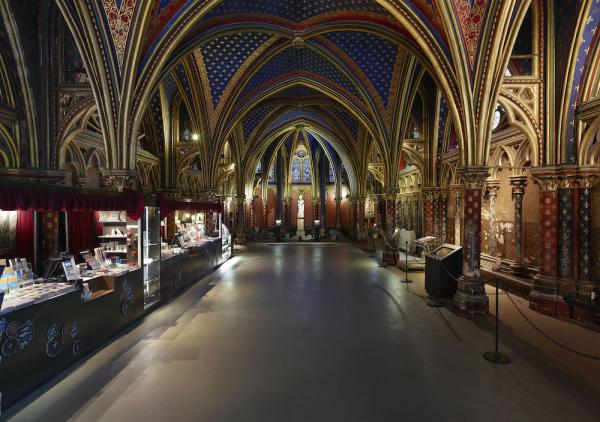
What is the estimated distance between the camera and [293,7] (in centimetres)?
1080

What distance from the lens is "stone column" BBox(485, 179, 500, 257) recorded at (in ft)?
36.8

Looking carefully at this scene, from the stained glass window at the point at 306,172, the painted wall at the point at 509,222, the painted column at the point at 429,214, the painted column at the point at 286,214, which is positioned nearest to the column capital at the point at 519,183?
the painted wall at the point at 509,222

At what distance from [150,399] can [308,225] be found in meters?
27.9

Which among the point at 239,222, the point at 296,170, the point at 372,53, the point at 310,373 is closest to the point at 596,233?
the point at 310,373

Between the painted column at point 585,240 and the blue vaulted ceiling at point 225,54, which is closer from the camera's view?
the painted column at point 585,240

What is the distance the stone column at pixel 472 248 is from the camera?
24.8ft

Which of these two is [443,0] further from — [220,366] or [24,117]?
[24,117]

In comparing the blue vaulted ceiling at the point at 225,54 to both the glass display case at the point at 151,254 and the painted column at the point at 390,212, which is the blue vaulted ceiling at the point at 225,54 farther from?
the painted column at the point at 390,212

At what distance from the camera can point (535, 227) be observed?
9.55m

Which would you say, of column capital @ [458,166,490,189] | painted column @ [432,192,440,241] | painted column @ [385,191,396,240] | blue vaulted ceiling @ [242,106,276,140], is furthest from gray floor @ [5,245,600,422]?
blue vaulted ceiling @ [242,106,276,140]

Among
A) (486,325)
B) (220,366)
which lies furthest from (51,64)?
(486,325)

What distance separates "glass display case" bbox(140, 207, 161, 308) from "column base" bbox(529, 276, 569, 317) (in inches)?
360

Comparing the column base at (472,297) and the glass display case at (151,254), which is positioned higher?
the glass display case at (151,254)

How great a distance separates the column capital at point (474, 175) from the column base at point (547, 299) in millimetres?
2782
